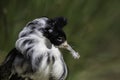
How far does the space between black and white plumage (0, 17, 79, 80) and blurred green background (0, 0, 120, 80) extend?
0.69 feet

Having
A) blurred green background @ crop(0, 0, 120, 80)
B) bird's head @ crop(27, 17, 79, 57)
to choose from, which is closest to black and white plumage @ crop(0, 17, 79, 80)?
bird's head @ crop(27, 17, 79, 57)

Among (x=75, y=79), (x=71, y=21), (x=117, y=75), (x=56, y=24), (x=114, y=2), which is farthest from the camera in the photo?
(x=117, y=75)

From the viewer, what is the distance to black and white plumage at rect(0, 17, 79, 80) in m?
0.66

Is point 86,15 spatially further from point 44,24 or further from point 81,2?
point 44,24

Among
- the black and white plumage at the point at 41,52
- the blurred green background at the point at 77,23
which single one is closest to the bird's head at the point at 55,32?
the black and white plumage at the point at 41,52

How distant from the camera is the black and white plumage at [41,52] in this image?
0.66 metres

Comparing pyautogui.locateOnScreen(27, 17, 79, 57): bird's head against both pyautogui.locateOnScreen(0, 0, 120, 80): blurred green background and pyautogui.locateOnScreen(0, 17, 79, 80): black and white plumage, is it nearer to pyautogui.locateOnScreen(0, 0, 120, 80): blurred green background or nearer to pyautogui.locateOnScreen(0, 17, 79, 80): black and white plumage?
pyautogui.locateOnScreen(0, 17, 79, 80): black and white plumage

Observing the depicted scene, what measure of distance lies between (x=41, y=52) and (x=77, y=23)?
49 cm

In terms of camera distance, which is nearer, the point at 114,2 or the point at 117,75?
the point at 114,2

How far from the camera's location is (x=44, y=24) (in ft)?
2.19

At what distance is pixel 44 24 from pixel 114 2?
68cm

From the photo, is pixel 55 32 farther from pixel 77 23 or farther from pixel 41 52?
pixel 77 23

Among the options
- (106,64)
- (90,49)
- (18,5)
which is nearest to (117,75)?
(106,64)

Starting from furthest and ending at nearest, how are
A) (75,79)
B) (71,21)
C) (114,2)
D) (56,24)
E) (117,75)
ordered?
1. (117,75)
2. (114,2)
3. (75,79)
4. (71,21)
5. (56,24)
